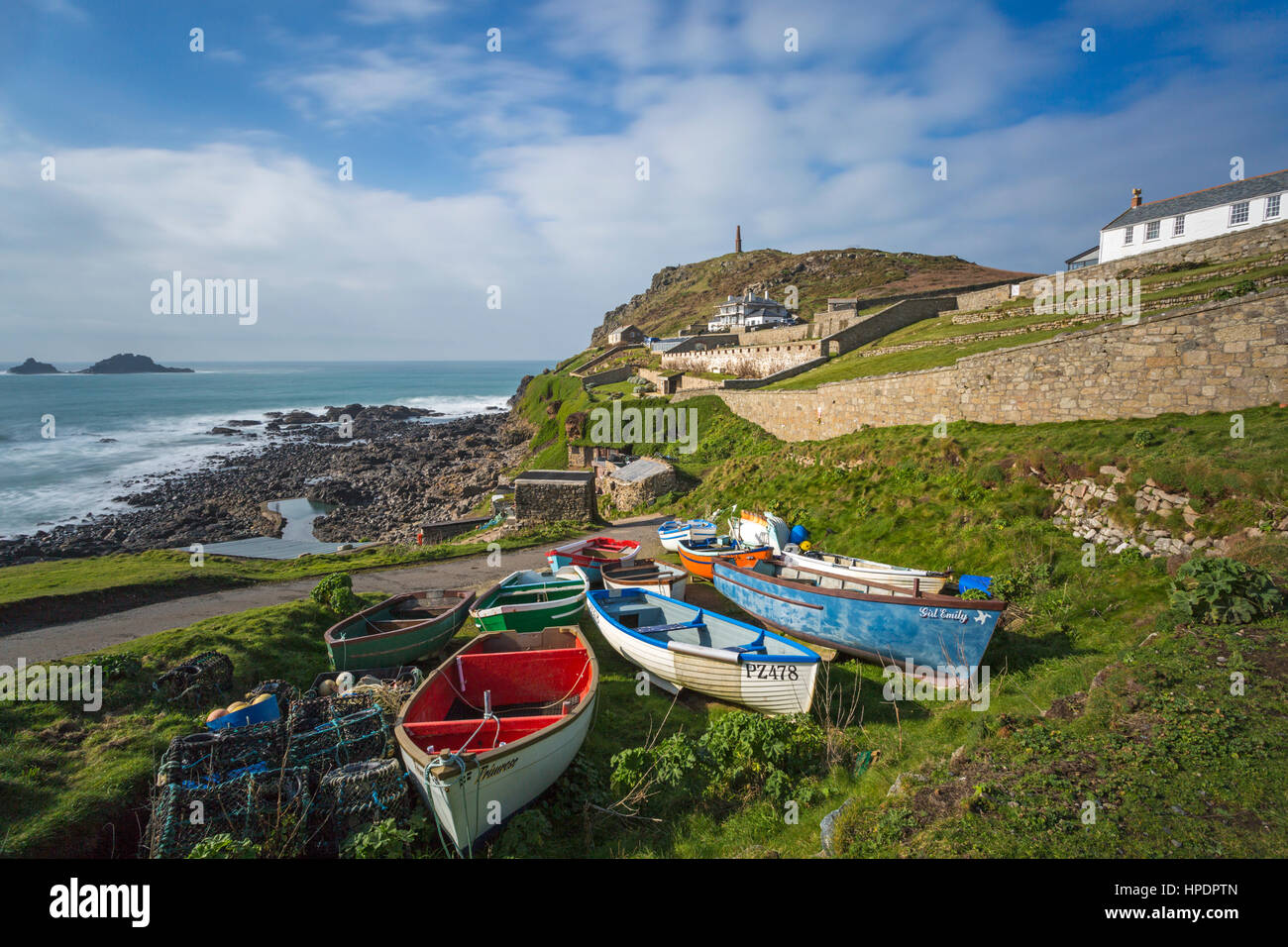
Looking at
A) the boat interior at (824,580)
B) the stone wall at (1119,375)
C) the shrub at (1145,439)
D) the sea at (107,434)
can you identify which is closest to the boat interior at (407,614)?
the boat interior at (824,580)

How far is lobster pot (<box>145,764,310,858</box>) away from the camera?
220 inches

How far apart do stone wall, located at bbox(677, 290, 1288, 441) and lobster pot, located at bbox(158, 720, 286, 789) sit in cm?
1860

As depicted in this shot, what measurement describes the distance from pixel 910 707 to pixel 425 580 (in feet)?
43.6

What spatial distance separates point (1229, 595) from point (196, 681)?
1498cm

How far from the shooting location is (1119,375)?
553 inches

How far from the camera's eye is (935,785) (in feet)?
19.3

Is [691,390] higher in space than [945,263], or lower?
lower

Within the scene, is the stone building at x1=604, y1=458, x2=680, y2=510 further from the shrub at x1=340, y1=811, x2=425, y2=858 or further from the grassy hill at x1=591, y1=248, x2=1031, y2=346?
the grassy hill at x1=591, y1=248, x2=1031, y2=346

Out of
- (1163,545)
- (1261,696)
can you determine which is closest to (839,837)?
(1261,696)

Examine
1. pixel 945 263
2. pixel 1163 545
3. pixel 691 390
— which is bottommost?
pixel 1163 545

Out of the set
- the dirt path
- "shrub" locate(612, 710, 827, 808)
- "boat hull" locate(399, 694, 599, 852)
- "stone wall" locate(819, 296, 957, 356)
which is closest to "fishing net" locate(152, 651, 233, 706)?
"boat hull" locate(399, 694, 599, 852)

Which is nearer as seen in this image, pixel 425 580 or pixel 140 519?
pixel 425 580
